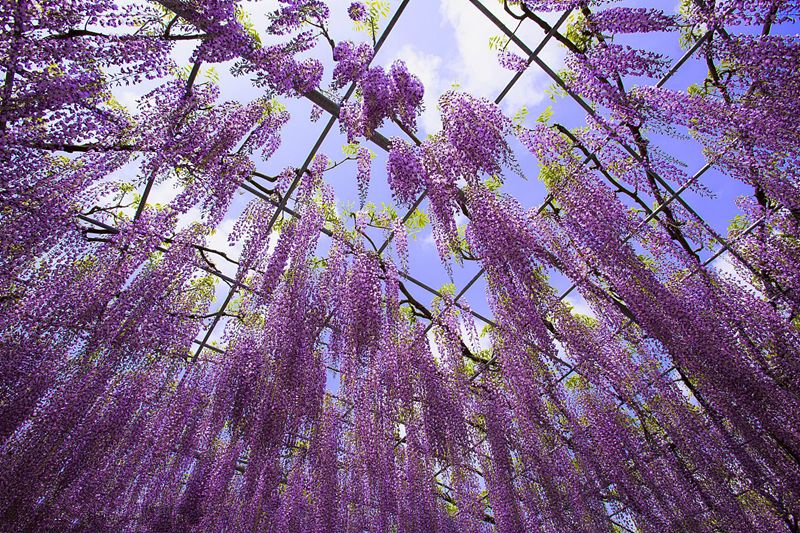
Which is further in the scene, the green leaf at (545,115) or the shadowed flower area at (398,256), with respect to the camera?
the green leaf at (545,115)

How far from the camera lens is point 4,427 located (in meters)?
4.15

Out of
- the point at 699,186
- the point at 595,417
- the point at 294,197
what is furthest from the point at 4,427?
the point at 699,186

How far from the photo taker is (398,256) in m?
4.84

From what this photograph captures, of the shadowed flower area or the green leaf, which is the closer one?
the shadowed flower area

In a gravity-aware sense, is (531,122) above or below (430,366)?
above

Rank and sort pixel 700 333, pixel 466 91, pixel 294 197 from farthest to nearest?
pixel 294 197, pixel 466 91, pixel 700 333

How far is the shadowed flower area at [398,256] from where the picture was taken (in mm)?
3689

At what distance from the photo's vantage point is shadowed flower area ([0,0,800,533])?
12.1 ft

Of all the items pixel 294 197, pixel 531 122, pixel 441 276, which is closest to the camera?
pixel 531 122

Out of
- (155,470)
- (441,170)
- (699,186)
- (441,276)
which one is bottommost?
(155,470)

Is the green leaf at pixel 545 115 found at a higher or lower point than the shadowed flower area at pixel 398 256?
higher

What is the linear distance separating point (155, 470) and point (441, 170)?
5.40 m

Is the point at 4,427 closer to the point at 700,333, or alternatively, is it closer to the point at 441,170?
the point at 441,170

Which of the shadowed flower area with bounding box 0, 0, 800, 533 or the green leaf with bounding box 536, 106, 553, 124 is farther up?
the green leaf with bounding box 536, 106, 553, 124
